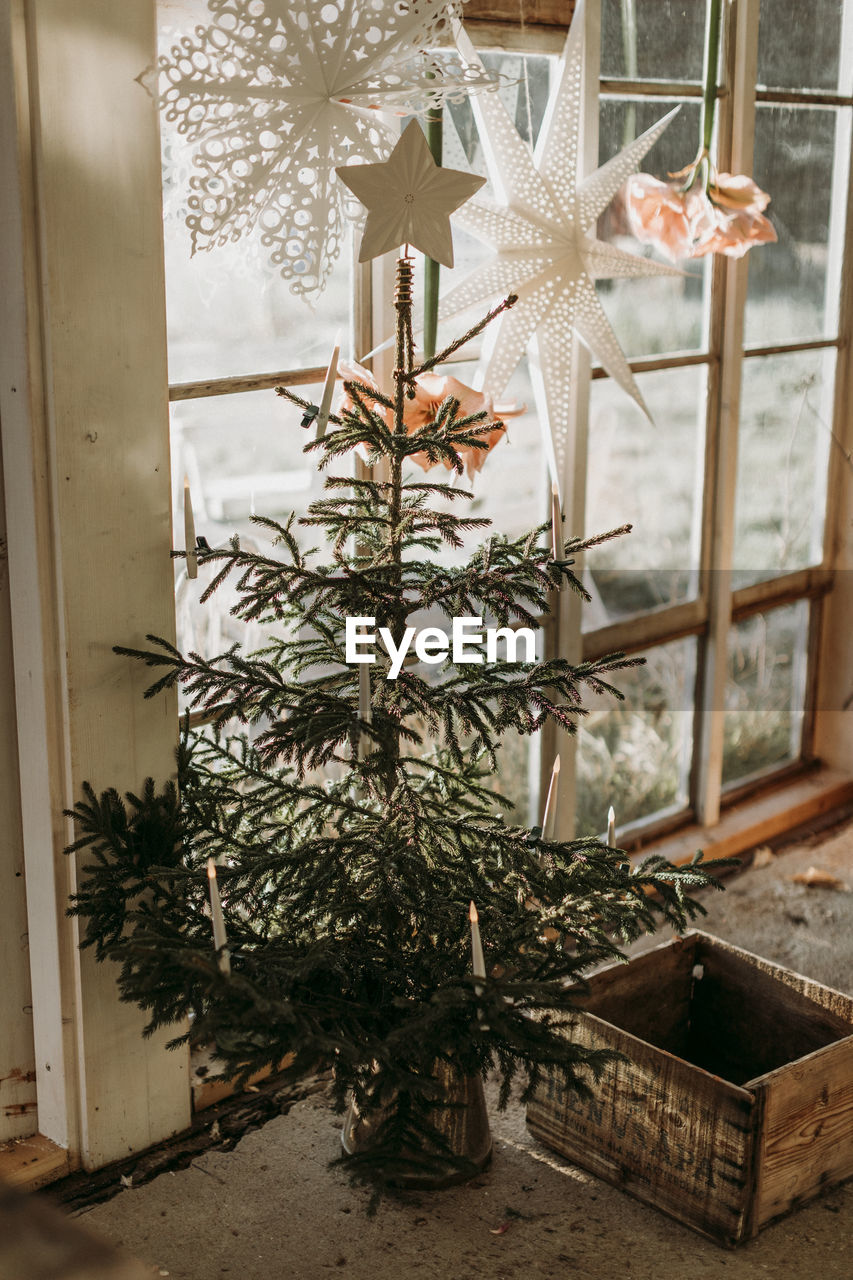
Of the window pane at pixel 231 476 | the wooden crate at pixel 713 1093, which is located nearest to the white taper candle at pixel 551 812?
the wooden crate at pixel 713 1093

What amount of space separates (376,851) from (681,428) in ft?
4.74

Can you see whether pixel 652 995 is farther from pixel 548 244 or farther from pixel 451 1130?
pixel 548 244

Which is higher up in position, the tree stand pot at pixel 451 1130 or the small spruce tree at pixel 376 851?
the small spruce tree at pixel 376 851

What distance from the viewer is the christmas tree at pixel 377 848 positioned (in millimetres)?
1544

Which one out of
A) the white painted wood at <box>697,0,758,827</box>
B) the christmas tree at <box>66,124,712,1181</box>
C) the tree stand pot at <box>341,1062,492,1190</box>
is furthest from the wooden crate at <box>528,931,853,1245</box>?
the white painted wood at <box>697,0,758,827</box>

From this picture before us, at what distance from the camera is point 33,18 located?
152 cm

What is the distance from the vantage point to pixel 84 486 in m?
1.68

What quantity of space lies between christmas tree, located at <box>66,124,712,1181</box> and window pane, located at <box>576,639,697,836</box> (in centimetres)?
93

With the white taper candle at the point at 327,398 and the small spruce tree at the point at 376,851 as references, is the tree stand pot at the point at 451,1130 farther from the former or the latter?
the white taper candle at the point at 327,398

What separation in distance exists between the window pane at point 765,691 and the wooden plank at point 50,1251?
8.26 feet

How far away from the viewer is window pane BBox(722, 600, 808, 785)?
3131mm

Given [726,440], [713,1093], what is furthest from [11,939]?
[726,440]

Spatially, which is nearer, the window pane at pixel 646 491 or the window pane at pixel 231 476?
the window pane at pixel 231 476

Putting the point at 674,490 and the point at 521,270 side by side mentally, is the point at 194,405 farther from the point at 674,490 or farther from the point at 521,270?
the point at 674,490
